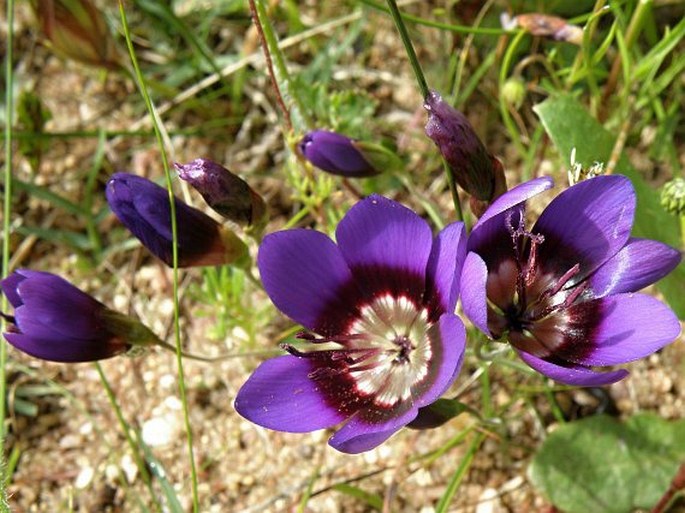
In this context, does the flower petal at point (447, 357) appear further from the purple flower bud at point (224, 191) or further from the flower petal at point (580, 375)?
the purple flower bud at point (224, 191)

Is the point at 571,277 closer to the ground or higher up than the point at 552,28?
closer to the ground

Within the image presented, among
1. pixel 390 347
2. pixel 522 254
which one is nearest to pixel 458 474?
pixel 390 347

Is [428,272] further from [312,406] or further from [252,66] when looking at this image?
[252,66]

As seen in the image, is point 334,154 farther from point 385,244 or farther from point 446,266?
point 446,266

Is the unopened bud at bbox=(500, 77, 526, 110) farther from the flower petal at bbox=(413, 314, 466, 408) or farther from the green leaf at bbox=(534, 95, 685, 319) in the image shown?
the flower petal at bbox=(413, 314, 466, 408)

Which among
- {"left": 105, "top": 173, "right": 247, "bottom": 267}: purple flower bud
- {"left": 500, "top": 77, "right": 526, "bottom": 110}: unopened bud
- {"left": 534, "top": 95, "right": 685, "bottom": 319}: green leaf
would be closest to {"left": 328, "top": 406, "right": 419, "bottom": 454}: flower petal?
{"left": 105, "top": 173, "right": 247, "bottom": 267}: purple flower bud

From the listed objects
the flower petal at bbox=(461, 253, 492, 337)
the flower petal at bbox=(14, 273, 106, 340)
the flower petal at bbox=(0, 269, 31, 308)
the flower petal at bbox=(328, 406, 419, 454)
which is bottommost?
the flower petal at bbox=(328, 406, 419, 454)
